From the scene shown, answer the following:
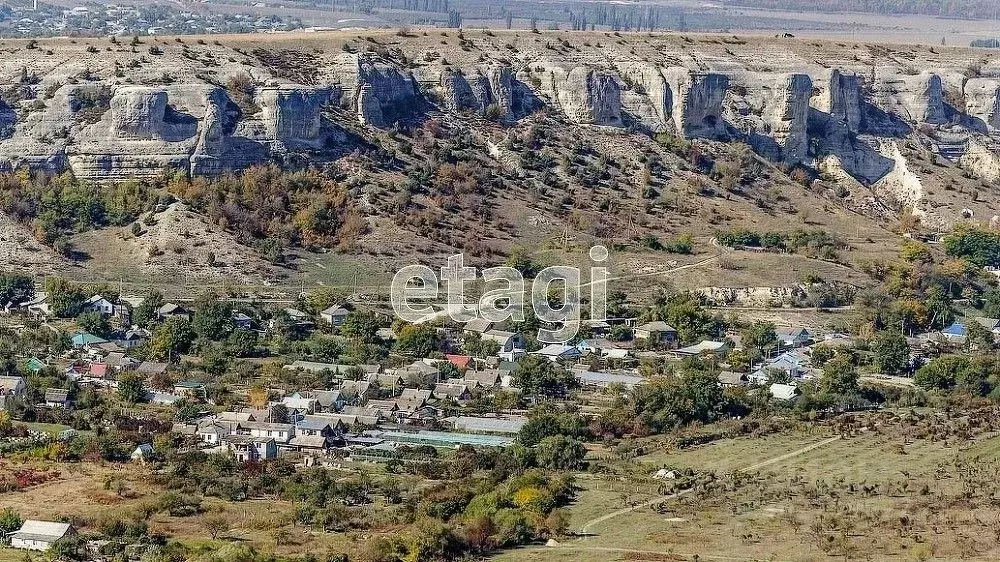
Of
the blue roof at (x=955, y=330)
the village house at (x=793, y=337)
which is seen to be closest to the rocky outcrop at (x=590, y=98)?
the village house at (x=793, y=337)

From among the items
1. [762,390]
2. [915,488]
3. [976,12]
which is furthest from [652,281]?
[976,12]

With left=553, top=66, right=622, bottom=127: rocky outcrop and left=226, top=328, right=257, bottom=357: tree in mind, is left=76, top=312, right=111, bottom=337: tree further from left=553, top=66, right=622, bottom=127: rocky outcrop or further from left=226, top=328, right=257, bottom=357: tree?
left=553, top=66, right=622, bottom=127: rocky outcrop

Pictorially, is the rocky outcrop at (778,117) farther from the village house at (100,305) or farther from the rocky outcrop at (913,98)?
the village house at (100,305)

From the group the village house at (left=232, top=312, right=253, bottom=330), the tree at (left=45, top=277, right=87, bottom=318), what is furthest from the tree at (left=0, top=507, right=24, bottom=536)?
the tree at (left=45, top=277, right=87, bottom=318)

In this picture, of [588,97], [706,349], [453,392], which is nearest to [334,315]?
[453,392]

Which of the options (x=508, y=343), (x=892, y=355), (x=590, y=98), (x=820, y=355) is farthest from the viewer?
(x=590, y=98)

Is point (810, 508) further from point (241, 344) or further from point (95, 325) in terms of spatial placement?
point (95, 325)
